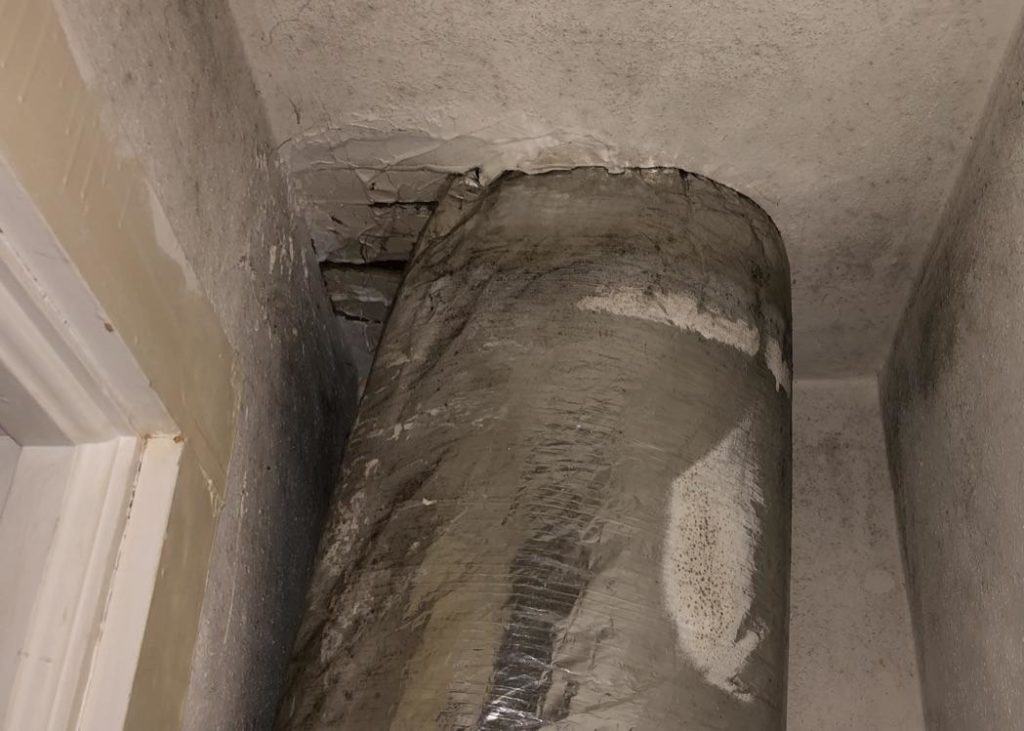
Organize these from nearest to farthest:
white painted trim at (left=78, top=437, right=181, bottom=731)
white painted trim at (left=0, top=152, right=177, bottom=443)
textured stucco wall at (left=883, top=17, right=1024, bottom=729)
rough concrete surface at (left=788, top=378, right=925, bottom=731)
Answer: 1. white painted trim at (left=0, top=152, right=177, bottom=443)
2. white painted trim at (left=78, top=437, right=181, bottom=731)
3. textured stucco wall at (left=883, top=17, right=1024, bottom=729)
4. rough concrete surface at (left=788, top=378, right=925, bottom=731)

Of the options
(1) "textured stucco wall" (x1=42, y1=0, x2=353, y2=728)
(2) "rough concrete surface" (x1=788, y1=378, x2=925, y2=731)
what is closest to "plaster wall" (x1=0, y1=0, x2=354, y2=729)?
(1) "textured stucco wall" (x1=42, y1=0, x2=353, y2=728)

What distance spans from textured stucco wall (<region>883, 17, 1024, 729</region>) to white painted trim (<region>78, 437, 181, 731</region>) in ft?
3.22

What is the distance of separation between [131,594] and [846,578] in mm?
1213

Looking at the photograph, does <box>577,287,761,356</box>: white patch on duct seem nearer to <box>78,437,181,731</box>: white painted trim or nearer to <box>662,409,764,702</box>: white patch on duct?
<box>662,409,764,702</box>: white patch on duct

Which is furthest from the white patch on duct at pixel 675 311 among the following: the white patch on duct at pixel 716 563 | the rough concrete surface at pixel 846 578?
the rough concrete surface at pixel 846 578

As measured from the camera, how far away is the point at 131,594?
1.05 metres

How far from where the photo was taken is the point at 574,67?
1406mm

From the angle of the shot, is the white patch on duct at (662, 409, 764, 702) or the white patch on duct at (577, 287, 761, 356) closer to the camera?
the white patch on duct at (662, 409, 764, 702)

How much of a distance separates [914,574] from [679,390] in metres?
0.68

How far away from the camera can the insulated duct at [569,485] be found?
43.0 inches

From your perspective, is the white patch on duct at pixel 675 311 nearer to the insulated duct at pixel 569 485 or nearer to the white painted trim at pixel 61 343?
the insulated duct at pixel 569 485

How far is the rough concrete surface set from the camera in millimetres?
1676

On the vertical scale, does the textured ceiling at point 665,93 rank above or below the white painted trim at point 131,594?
above

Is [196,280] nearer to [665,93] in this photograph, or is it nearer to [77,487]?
[77,487]
